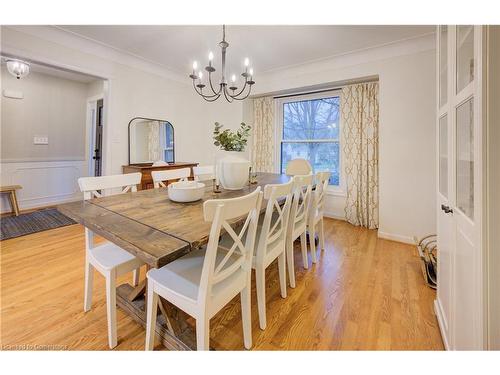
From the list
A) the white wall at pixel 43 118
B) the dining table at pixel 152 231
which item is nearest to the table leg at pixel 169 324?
the dining table at pixel 152 231

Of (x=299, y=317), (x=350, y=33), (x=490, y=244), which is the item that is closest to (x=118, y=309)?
(x=299, y=317)

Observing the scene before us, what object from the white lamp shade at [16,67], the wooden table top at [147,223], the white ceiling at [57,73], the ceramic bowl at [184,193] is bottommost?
the wooden table top at [147,223]

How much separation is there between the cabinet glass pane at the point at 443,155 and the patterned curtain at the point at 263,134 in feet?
9.44

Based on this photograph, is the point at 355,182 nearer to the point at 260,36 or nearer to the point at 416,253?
the point at 416,253

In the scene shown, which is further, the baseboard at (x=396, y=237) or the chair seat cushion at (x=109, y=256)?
the baseboard at (x=396, y=237)

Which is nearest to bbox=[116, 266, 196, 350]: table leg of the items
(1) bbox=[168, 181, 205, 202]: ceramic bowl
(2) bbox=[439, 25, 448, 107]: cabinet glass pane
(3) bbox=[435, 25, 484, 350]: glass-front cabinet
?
(1) bbox=[168, 181, 205, 202]: ceramic bowl

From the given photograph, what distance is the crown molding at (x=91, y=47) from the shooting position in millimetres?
2463

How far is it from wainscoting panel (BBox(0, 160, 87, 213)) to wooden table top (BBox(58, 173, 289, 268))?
3.88 metres

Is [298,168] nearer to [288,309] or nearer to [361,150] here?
[361,150]

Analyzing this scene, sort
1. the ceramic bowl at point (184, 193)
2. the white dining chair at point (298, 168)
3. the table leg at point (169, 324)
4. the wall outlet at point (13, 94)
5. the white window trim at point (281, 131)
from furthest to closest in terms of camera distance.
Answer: the wall outlet at point (13, 94)
the white window trim at point (281, 131)
the white dining chair at point (298, 168)
the ceramic bowl at point (184, 193)
the table leg at point (169, 324)

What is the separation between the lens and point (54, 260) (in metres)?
2.25

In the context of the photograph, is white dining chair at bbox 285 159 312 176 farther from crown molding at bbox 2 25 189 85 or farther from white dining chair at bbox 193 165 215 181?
crown molding at bbox 2 25 189 85

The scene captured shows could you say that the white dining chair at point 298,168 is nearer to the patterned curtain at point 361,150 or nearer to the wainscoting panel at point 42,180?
the patterned curtain at point 361,150
